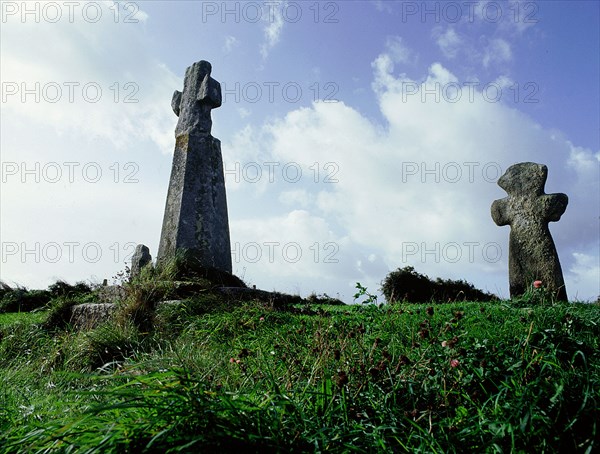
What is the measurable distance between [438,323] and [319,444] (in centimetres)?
326

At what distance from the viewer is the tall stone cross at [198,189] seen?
1070 centimetres

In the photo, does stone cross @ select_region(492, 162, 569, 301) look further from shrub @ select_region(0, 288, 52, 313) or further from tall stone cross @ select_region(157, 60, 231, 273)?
shrub @ select_region(0, 288, 52, 313)

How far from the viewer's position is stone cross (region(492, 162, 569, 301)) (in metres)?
10.5

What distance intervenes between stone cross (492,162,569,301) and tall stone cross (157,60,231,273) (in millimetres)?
5887

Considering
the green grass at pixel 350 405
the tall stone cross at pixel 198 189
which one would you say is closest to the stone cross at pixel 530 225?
the tall stone cross at pixel 198 189

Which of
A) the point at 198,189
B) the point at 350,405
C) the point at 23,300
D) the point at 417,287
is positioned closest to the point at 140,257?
the point at 198,189

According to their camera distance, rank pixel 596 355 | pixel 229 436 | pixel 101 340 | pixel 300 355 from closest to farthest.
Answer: pixel 229 436 → pixel 596 355 → pixel 300 355 → pixel 101 340

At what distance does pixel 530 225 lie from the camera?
35.3 feet

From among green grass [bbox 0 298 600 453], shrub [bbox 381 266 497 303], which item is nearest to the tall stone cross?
shrub [bbox 381 266 497 303]

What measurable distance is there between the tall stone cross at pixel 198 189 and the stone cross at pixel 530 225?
589 centimetres

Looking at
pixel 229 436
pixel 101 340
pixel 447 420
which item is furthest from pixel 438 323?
pixel 101 340

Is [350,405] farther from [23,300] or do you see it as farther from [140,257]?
[23,300]

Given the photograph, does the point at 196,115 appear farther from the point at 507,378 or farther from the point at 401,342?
the point at 507,378

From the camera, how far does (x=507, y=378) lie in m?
3.05
